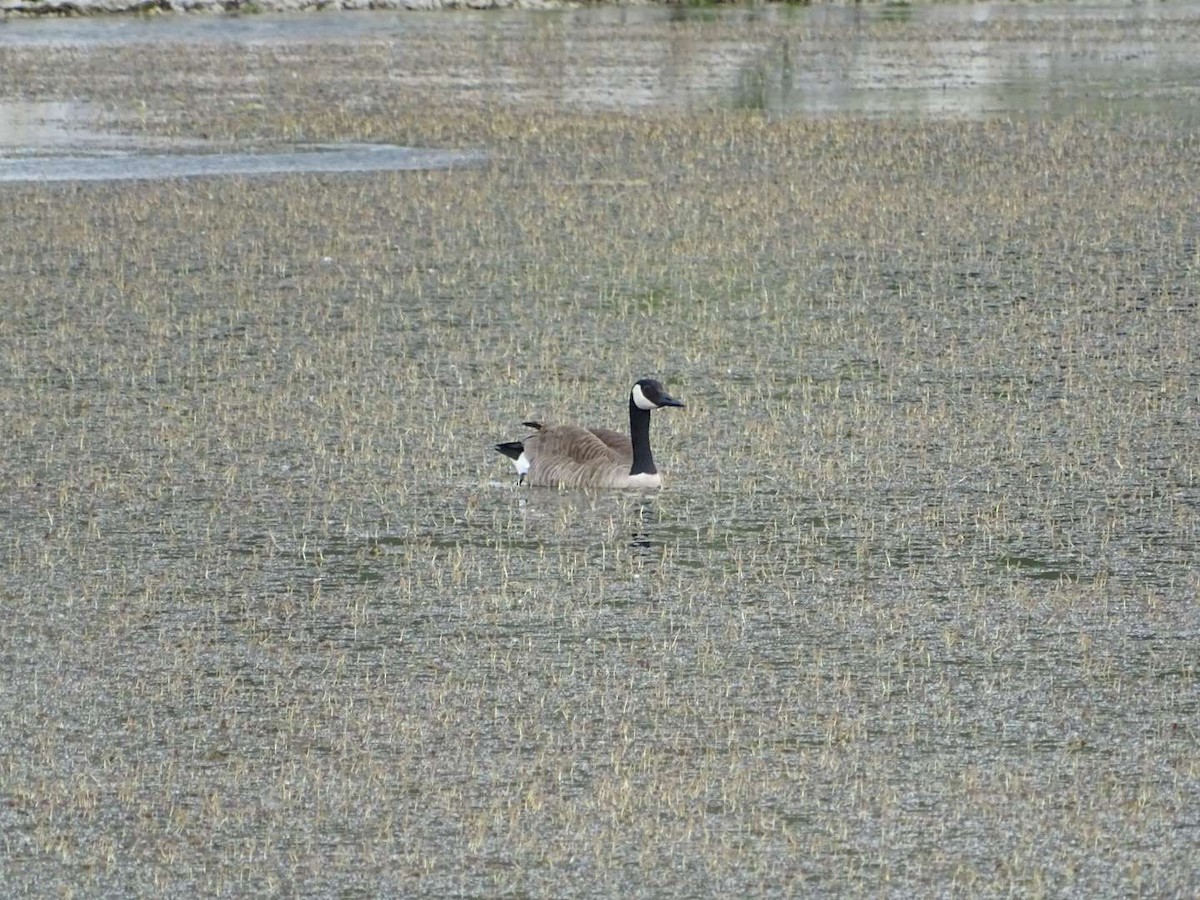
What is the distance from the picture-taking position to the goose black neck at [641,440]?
9789 mm

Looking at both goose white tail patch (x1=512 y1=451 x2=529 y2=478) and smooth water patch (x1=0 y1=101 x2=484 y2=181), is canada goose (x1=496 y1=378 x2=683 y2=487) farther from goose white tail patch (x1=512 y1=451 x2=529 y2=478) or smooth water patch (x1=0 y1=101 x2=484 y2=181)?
smooth water patch (x1=0 y1=101 x2=484 y2=181)

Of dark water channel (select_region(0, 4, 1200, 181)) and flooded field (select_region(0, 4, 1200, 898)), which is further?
dark water channel (select_region(0, 4, 1200, 181))

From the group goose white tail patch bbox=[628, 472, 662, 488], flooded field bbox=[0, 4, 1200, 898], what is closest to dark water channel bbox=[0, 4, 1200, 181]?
flooded field bbox=[0, 4, 1200, 898]

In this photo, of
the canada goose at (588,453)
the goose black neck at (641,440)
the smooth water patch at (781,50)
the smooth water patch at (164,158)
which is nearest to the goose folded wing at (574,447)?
the canada goose at (588,453)

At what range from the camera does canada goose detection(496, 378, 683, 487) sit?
9859 mm

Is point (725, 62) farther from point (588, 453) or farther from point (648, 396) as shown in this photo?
point (588, 453)

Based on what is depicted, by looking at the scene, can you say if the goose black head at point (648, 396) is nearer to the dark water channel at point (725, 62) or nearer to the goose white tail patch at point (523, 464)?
the goose white tail patch at point (523, 464)

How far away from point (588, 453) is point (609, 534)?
0.83m

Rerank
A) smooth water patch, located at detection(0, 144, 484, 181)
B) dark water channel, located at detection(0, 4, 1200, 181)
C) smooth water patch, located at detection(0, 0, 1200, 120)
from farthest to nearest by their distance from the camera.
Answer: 1. smooth water patch, located at detection(0, 0, 1200, 120)
2. dark water channel, located at detection(0, 4, 1200, 181)
3. smooth water patch, located at detection(0, 144, 484, 181)

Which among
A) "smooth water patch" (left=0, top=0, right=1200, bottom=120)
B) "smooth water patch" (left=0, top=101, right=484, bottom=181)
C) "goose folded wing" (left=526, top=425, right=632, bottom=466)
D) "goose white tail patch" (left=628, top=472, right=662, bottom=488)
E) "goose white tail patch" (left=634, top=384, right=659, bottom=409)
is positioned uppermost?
"goose white tail patch" (left=634, top=384, right=659, bottom=409)

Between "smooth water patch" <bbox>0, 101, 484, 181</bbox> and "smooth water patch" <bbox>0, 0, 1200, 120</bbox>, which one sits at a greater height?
"smooth water patch" <bbox>0, 101, 484, 181</bbox>

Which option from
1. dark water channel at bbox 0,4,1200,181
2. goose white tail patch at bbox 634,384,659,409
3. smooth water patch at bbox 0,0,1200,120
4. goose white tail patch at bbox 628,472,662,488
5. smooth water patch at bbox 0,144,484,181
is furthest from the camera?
smooth water patch at bbox 0,0,1200,120

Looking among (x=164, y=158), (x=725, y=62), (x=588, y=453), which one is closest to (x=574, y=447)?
(x=588, y=453)

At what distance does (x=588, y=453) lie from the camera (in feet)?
32.7
